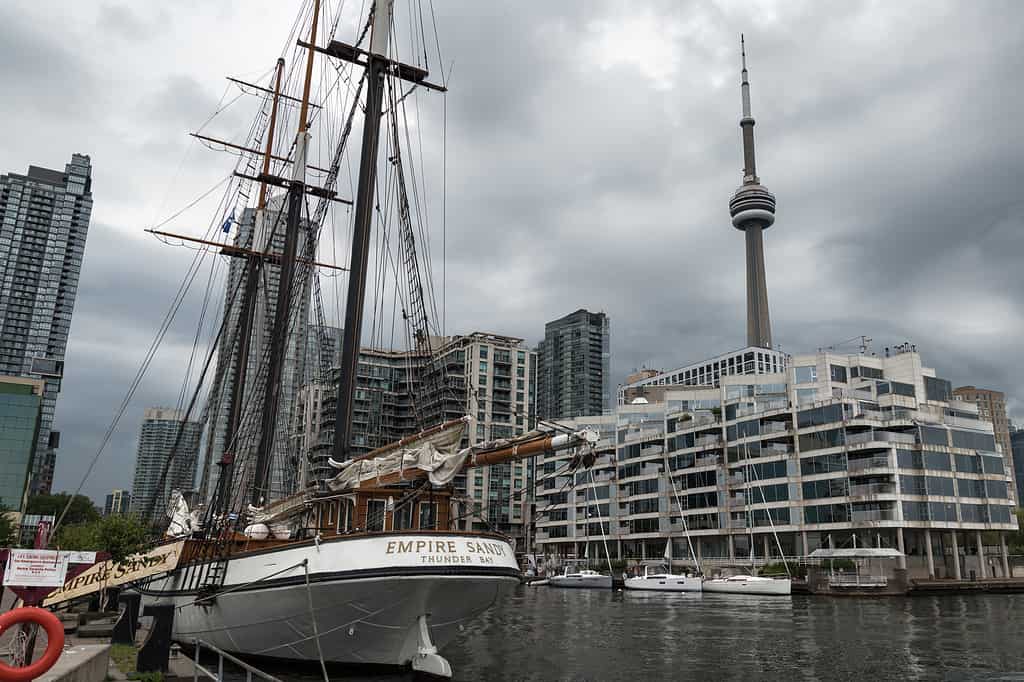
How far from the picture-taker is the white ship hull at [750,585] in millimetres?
64312

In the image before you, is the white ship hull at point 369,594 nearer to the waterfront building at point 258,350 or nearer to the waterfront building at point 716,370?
the waterfront building at point 258,350

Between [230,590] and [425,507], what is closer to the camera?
[230,590]

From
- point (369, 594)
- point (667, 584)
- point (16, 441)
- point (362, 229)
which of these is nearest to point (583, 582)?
point (667, 584)

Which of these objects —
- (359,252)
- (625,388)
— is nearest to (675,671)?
(359,252)

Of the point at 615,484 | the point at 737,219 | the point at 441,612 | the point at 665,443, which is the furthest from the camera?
the point at 737,219

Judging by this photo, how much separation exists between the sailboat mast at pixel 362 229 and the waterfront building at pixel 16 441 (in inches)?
3920

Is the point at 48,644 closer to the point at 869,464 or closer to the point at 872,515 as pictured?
the point at 872,515

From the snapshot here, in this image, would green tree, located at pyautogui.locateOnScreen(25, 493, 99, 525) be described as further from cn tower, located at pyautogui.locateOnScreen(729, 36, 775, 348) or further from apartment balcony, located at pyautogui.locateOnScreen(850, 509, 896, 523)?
cn tower, located at pyautogui.locateOnScreen(729, 36, 775, 348)

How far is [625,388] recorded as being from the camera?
452 feet

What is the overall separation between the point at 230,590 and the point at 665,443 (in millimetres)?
76113

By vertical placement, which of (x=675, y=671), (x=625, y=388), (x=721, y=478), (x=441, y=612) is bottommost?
(x=675, y=671)

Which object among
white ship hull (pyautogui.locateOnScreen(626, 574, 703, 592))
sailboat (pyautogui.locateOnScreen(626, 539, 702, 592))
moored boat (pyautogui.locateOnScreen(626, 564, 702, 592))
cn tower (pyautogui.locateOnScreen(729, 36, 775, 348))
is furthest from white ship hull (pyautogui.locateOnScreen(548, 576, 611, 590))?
cn tower (pyautogui.locateOnScreen(729, 36, 775, 348))

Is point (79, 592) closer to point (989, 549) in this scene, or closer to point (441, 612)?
Answer: point (441, 612)

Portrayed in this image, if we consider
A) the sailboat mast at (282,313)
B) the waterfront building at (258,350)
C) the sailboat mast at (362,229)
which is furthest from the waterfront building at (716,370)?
the sailboat mast at (362,229)
